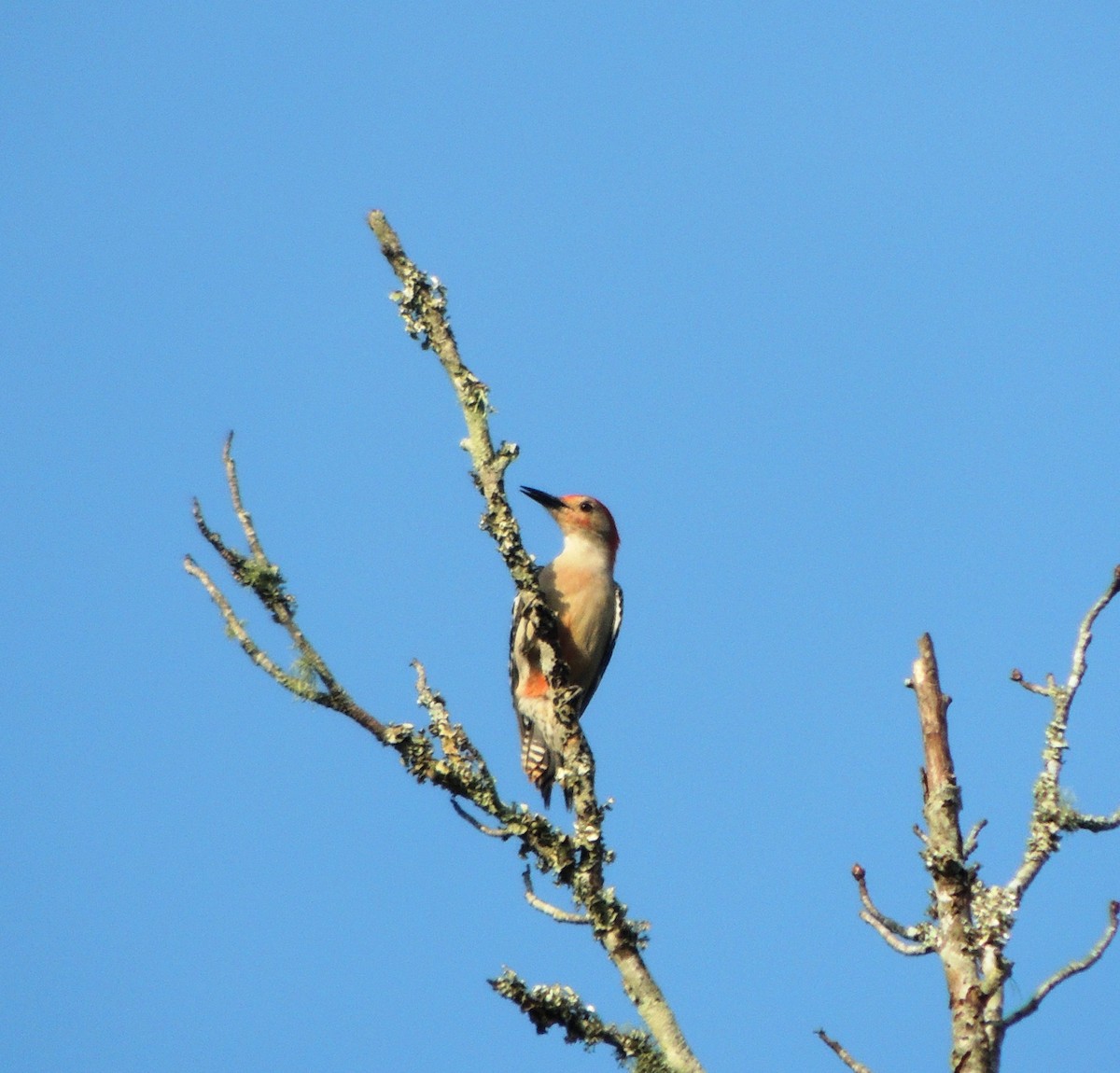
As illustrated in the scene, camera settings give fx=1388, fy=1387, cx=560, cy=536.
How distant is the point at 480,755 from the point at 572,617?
5.03m

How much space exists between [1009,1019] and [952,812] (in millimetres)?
800

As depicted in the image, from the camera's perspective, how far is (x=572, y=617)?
10.3m

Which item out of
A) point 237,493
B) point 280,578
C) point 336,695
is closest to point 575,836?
point 336,695

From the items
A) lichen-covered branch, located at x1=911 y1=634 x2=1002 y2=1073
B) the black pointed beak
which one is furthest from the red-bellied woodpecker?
lichen-covered branch, located at x1=911 y1=634 x2=1002 y2=1073

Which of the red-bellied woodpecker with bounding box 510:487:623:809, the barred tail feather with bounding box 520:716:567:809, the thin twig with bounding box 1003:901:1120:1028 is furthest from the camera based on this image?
the barred tail feather with bounding box 520:716:567:809

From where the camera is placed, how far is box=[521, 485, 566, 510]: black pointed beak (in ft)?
35.7

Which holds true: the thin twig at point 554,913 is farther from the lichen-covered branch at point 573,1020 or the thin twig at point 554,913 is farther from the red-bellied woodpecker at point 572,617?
the red-bellied woodpecker at point 572,617

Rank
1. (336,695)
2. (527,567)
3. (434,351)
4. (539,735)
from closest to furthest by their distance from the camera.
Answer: (336,695), (434,351), (527,567), (539,735)

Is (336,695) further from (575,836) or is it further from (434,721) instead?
(575,836)

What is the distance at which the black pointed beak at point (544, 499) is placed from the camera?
10875 millimetres

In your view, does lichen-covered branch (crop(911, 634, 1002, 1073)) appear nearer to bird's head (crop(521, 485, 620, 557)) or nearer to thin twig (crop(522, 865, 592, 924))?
thin twig (crop(522, 865, 592, 924))

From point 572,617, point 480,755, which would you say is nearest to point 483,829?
point 480,755

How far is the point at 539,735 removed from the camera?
34.1ft

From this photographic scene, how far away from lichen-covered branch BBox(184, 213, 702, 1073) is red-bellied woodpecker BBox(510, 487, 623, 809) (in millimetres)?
3901
